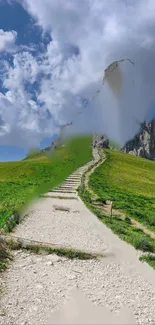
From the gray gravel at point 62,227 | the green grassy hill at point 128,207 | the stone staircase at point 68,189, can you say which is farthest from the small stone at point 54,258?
the stone staircase at point 68,189

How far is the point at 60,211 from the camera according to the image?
106 feet

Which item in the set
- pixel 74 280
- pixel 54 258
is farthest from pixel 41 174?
pixel 74 280

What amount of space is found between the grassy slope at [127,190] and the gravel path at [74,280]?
908 centimetres

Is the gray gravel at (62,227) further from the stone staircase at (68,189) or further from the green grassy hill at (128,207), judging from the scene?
the stone staircase at (68,189)

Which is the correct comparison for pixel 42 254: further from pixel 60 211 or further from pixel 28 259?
pixel 60 211

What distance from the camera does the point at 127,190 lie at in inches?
2190

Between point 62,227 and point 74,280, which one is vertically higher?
point 62,227

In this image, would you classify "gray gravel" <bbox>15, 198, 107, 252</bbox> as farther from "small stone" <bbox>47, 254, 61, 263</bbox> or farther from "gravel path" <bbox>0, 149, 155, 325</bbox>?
"small stone" <bbox>47, 254, 61, 263</bbox>

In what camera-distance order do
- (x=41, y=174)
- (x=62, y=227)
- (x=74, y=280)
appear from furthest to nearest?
(x=41, y=174)
(x=62, y=227)
(x=74, y=280)

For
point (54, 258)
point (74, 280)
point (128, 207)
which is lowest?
point (74, 280)

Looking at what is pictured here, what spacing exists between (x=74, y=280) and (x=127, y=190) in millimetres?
41092

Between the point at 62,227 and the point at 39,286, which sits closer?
the point at 39,286

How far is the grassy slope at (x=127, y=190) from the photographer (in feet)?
116

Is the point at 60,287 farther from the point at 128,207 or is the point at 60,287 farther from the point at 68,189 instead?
the point at 68,189
